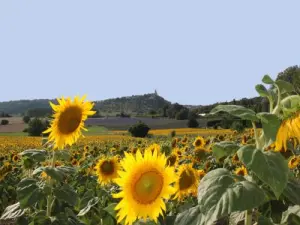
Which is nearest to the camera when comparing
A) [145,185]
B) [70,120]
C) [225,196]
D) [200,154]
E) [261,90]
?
[225,196]

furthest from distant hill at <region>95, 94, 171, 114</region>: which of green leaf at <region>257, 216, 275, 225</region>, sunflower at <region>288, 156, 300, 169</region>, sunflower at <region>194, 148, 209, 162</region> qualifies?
green leaf at <region>257, 216, 275, 225</region>

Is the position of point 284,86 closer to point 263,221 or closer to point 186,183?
point 263,221

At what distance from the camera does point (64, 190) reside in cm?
345

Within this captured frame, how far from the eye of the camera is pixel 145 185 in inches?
90.7

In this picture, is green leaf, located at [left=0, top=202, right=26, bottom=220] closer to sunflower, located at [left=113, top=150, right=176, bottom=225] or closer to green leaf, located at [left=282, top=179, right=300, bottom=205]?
sunflower, located at [left=113, top=150, right=176, bottom=225]

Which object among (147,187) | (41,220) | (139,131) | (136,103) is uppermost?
(136,103)

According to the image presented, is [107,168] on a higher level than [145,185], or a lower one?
lower

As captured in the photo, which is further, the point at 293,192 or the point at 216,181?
the point at 293,192

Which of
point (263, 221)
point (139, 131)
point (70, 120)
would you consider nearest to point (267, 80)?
point (263, 221)

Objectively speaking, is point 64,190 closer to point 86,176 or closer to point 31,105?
point 86,176

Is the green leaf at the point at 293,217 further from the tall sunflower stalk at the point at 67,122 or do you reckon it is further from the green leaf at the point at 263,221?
the tall sunflower stalk at the point at 67,122

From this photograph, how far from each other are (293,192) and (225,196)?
40cm

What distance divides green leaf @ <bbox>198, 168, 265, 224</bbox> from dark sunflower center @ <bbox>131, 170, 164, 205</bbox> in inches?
17.2

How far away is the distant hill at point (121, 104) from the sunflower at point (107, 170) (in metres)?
125
